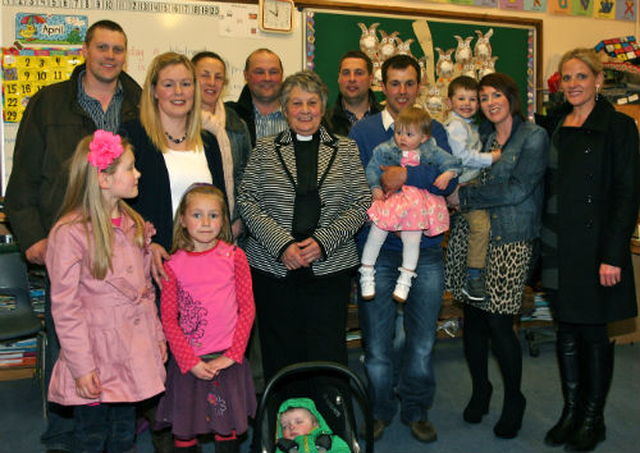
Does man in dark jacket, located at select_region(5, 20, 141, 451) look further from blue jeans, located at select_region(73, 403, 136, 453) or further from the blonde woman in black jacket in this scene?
the blonde woman in black jacket

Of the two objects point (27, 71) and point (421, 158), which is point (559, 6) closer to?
point (421, 158)

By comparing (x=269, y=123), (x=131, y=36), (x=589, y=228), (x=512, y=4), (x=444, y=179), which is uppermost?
(x=512, y=4)

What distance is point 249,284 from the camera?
2184 millimetres

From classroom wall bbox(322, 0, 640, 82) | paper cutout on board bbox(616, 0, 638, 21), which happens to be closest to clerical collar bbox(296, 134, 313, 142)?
classroom wall bbox(322, 0, 640, 82)

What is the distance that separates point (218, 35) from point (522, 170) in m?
2.39

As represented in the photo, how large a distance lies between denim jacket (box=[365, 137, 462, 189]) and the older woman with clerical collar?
0.43ft

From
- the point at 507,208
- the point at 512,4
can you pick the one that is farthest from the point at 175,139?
the point at 512,4

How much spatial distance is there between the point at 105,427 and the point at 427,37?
3529 mm

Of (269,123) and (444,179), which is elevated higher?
(269,123)

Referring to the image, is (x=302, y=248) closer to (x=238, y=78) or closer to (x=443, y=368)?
(x=443, y=368)

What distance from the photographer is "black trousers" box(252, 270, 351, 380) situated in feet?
7.68

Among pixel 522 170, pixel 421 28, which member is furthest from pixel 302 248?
pixel 421 28

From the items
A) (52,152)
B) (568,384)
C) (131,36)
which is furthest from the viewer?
(131,36)

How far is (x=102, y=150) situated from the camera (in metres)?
1.95
